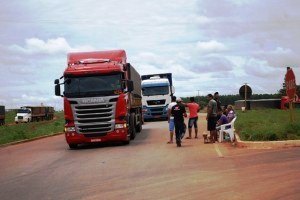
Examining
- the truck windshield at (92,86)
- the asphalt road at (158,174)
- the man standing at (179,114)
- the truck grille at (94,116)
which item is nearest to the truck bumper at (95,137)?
the truck grille at (94,116)

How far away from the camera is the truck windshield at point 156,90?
37.8 meters

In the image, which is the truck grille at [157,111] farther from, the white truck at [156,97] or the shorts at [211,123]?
the shorts at [211,123]

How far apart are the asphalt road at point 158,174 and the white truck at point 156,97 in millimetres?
20956

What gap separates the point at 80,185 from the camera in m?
10.5

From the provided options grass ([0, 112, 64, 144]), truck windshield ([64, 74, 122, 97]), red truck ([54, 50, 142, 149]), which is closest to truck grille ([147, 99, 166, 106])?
grass ([0, 112, 64, 144])

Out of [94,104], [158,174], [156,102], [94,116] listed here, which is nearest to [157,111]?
[156,102]

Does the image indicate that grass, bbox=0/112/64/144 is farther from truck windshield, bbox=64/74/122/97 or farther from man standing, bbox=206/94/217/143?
man standing, bbox=206/94/217/143

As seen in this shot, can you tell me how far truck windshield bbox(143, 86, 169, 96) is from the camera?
37844mm

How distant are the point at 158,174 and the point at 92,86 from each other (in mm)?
7977

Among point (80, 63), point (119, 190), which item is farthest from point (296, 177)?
point (80, 63)

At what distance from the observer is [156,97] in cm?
3791

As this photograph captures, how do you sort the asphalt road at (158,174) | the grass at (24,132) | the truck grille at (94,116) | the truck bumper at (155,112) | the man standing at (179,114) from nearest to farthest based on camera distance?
1. the asphalt road at (158,174)
2. the man standing at (179,114)
3. the truck grille at (94,116)
4. the grass at (24,132)
5. the truck bumper at (155,112)

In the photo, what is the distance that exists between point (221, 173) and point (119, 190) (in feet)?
8.65

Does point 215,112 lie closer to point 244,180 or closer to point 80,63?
point 80,63
